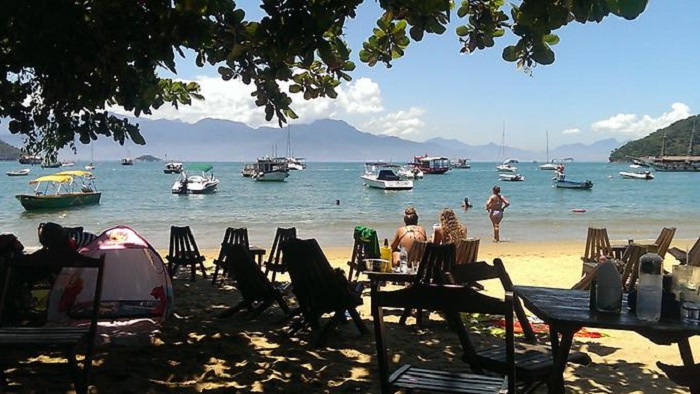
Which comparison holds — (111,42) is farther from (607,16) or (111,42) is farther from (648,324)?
(648,324)

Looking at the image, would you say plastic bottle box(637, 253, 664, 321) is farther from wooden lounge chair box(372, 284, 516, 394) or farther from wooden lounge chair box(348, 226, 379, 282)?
wooden lounge chair box(348, 226, 379, 282)

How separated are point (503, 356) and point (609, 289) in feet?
2.53

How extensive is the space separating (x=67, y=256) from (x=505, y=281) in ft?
9.23

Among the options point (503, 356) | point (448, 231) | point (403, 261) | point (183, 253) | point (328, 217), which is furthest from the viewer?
point (328, 217)

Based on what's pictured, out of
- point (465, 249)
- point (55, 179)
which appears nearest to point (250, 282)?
point (465, 249)

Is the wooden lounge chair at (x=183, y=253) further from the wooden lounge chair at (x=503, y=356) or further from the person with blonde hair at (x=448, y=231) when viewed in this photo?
the wooden lounge chair at (x=503, y=356)

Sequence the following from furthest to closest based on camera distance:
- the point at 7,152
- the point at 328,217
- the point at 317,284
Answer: the point at 7,152 < the point at 328,217 < the point at 317,284

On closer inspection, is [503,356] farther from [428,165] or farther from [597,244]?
[428,165]

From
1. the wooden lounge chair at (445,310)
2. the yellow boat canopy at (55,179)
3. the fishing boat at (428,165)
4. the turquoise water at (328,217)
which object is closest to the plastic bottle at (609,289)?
the wooden lounge chair at (445,310)

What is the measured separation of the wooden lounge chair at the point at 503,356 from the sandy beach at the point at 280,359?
0.64m

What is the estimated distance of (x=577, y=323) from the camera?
10.7 ft

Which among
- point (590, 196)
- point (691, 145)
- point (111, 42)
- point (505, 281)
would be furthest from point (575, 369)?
point (691, 145)

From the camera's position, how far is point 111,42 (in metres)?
4.25

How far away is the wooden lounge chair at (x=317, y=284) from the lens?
19.4 ft
